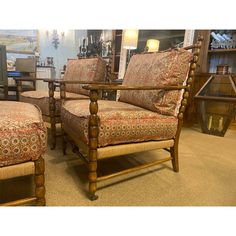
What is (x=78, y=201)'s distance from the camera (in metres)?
1.09

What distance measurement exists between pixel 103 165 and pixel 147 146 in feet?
1.55

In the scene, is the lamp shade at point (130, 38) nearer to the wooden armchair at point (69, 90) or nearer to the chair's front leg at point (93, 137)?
the wooden armchair at point (69, 90)

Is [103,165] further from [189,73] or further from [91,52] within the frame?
[91,52]

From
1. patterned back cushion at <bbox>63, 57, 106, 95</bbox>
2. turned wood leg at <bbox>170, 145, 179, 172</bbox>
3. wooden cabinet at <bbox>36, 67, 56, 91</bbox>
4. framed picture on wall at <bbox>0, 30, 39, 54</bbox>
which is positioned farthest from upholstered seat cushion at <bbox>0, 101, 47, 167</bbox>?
framed picture on wall at <bbox>0, 30, 39, 54</bbox>

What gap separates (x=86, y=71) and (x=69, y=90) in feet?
1.12

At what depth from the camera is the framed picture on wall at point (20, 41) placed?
4.16 m

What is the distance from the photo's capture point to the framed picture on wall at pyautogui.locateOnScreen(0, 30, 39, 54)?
164 inches

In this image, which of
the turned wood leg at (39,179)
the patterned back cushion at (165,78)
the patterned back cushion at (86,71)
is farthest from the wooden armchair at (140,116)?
the patterned back cushion at (86,71)

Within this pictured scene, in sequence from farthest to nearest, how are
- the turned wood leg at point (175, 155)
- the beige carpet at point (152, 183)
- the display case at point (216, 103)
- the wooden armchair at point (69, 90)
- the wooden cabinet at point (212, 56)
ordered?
the wooden cabinet at point (212, 56) → the display case at point (216, 103) → the wooden armchair at point (69, 90) → the turned wood leg at point (175, 155) → the beige carpet at point (152, 183)

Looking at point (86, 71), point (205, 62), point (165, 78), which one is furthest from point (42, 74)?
point (165, 78)

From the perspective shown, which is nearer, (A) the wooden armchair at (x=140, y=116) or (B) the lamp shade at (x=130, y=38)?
(A) the wooden armchair at (x=140, y=116)

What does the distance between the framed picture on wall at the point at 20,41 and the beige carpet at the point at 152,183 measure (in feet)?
11.2

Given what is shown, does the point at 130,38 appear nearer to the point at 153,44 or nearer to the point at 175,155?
the point at 153,44
